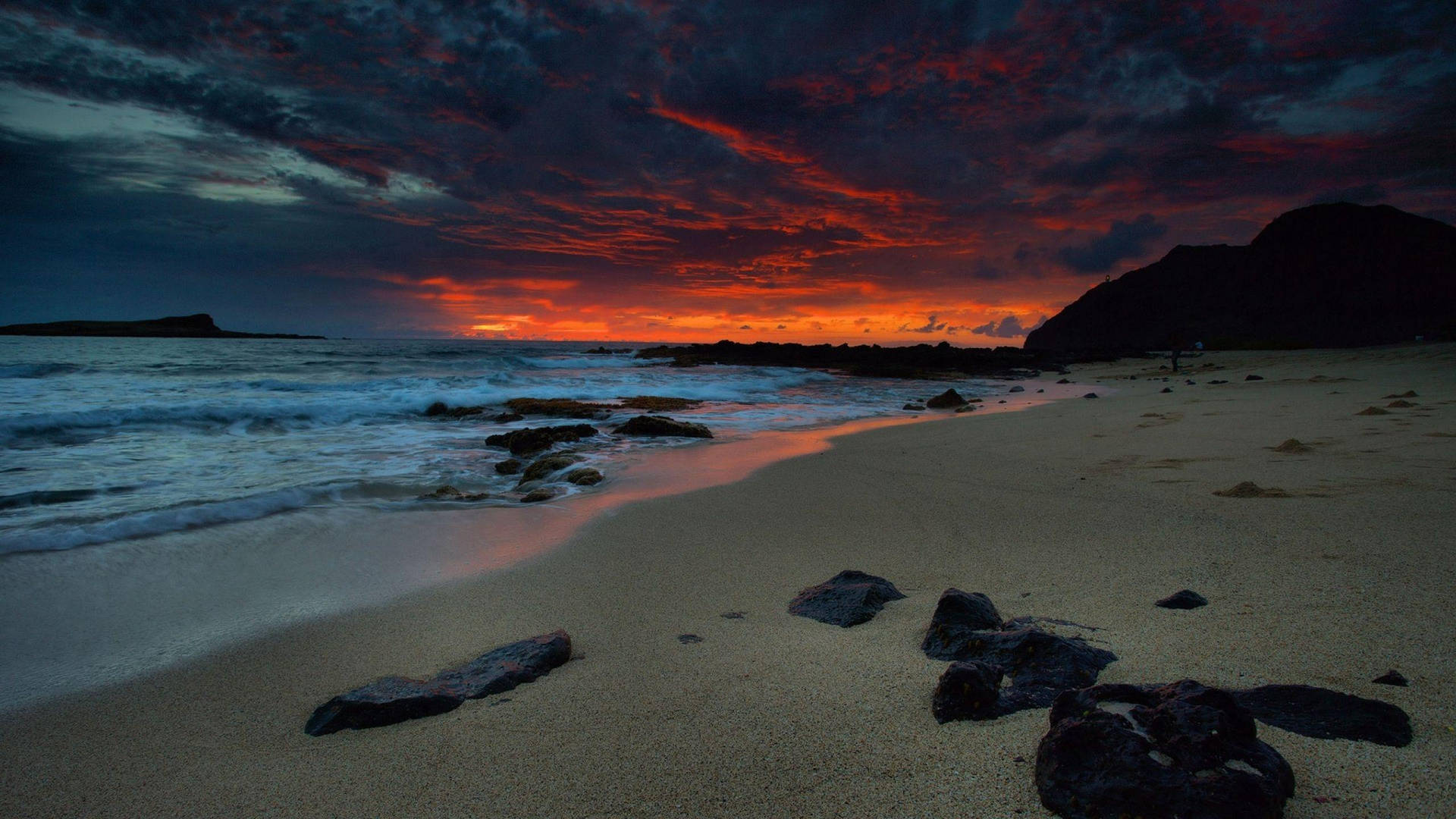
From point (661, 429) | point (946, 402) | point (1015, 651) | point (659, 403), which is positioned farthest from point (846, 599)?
point (659, 403)

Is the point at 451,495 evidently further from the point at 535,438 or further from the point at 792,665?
the point at 792,665

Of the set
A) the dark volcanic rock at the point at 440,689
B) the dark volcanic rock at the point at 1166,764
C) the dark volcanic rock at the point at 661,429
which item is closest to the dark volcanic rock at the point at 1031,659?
the dark volcanic rock at the point at 1166,764

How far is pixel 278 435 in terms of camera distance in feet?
33.1

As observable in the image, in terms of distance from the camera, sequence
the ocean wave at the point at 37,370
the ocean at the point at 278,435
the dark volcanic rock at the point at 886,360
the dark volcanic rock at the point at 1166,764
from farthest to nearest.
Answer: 1. the dark volcanic rock at the point at 886,360
2. the ocean wave at the point at 37,370
3. the ocean at the point at 278,435
4. the dark volcanic rock at the point at 1166,764

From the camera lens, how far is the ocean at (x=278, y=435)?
527cm

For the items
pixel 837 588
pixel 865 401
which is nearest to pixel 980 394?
pixel 865 401

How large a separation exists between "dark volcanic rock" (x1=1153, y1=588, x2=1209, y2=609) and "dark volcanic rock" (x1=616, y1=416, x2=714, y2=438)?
7.33 meters

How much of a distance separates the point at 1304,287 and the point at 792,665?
263 feet

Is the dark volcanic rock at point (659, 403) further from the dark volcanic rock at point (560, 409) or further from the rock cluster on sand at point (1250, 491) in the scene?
the rock cluster on sand at point (1250, 491)

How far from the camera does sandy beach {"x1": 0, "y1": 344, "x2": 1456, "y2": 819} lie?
1516 mm

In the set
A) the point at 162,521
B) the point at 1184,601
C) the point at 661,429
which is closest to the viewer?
the point at 1184,601

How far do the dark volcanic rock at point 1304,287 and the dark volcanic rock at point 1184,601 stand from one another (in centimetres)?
4667

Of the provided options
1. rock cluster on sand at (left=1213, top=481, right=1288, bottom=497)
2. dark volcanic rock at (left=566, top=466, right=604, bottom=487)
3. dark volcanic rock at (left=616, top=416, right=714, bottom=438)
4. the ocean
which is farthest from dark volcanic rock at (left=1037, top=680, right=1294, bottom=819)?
dark volcanic rock at (left=616, top=416, right=714, bottom=438)

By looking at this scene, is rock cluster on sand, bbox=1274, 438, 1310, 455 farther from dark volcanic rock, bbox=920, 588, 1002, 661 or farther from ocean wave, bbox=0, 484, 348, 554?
ocean wave, bbox=0, 484, 348, 554
